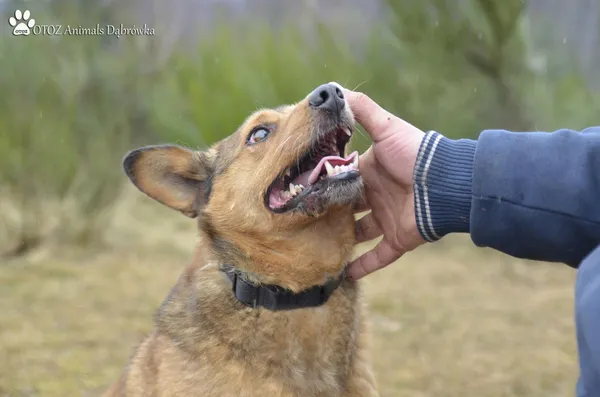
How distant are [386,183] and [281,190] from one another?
51cm

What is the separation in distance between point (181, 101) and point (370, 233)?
6988mm

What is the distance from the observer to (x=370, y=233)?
10.4 ft

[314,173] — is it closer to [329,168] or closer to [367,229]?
[329,168]

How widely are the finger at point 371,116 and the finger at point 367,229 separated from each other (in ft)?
1.55

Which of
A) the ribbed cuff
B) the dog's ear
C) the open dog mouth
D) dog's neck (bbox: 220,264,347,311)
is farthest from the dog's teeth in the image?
the dog's ear

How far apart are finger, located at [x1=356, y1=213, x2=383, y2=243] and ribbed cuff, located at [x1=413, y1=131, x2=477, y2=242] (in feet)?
1.62

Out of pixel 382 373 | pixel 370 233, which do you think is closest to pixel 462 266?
pixel 382 373

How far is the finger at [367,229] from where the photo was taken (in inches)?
123

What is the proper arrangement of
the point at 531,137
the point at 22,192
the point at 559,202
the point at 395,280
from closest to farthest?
the point at 559,202 < the point at 531,137 < the point at 395,280 < the point at 22,192

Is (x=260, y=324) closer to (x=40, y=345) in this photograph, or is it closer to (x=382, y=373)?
(x=382, y=373)

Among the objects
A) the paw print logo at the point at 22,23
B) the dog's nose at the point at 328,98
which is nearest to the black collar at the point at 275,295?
the dog's nose at the point at 328,98

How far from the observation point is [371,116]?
2857 millimetres

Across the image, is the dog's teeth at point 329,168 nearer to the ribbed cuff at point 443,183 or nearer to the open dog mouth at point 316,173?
the open dog mouth at point 316,173

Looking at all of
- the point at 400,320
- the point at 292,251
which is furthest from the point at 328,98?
the point at 400,320
